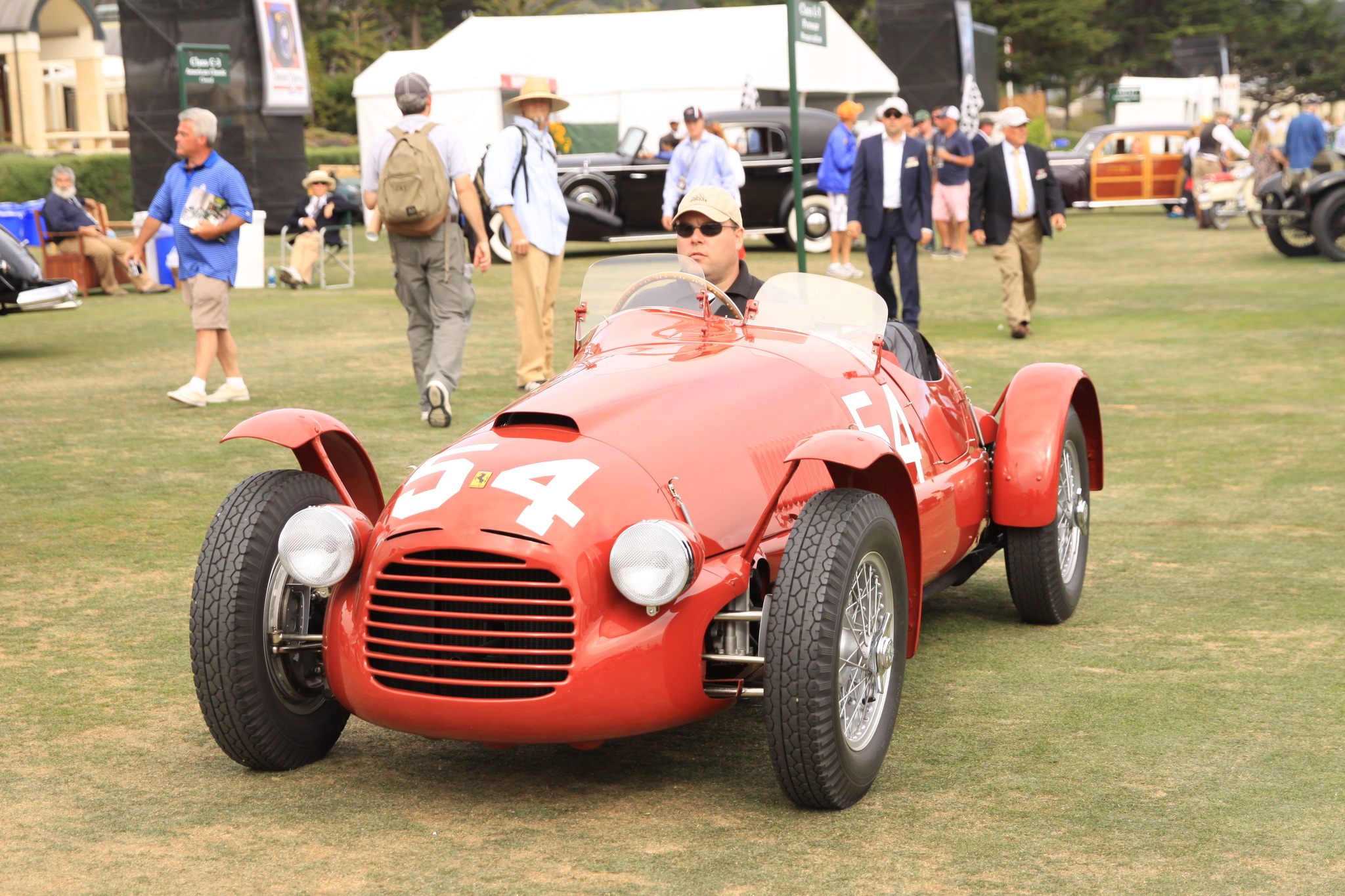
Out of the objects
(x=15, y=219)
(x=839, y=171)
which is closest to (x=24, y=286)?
(x=15, y=219)

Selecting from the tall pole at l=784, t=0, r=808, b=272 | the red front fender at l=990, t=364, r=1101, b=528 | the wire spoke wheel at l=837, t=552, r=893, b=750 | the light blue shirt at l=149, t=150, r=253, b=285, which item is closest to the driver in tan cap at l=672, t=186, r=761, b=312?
the red front fender at l=990, t=364, r=1101, b=528

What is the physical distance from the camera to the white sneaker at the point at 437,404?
29.8 ft

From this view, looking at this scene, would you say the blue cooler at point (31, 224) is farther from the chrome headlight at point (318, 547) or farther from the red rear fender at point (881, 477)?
the red rear fender at point (881, 477)

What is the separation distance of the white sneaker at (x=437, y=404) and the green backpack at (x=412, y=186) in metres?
0.94

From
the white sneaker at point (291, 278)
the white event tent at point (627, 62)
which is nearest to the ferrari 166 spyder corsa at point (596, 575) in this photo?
the white sneaker at point (291, 278)

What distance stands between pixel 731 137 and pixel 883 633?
19.3 meters

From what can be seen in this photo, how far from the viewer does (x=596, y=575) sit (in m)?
3.51

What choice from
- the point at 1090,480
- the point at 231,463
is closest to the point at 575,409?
the point at 1090,480

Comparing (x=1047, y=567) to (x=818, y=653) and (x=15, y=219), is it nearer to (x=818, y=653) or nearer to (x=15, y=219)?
(x=818, y=653)

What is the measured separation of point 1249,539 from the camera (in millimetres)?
6379

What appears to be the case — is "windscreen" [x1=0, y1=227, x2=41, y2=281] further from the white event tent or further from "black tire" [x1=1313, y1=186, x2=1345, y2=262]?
the white event tent

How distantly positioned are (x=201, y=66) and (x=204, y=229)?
41.9 feet

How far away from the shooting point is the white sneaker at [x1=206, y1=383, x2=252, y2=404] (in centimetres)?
1034

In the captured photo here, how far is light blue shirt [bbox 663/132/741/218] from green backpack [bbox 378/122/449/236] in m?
6.29
